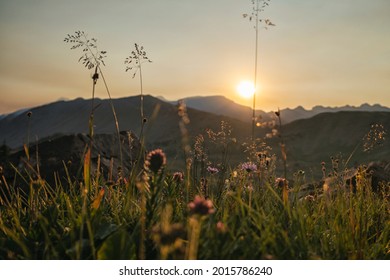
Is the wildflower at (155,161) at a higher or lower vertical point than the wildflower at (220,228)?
Result: higher

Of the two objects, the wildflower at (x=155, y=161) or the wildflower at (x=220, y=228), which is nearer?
the wildflower at (x=220, y=228)

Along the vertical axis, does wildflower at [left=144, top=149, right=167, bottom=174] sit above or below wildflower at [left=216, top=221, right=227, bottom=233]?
above

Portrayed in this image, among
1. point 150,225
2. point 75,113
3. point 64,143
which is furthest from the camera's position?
point 75,113

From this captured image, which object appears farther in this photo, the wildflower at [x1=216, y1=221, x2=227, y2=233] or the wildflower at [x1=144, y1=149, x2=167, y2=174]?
the wildflower at [x1=144, y1=149, x2=167, y2=174]

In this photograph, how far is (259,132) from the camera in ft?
227

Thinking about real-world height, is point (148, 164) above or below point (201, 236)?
above

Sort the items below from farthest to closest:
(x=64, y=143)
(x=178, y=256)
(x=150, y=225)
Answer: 1. (x=64, y=143)
2. (x=150, y=225)
3. (x=178, y=256)

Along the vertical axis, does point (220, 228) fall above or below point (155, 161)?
below

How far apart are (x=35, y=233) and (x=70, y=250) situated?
20.5 inches

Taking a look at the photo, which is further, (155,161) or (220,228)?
(155,161)
